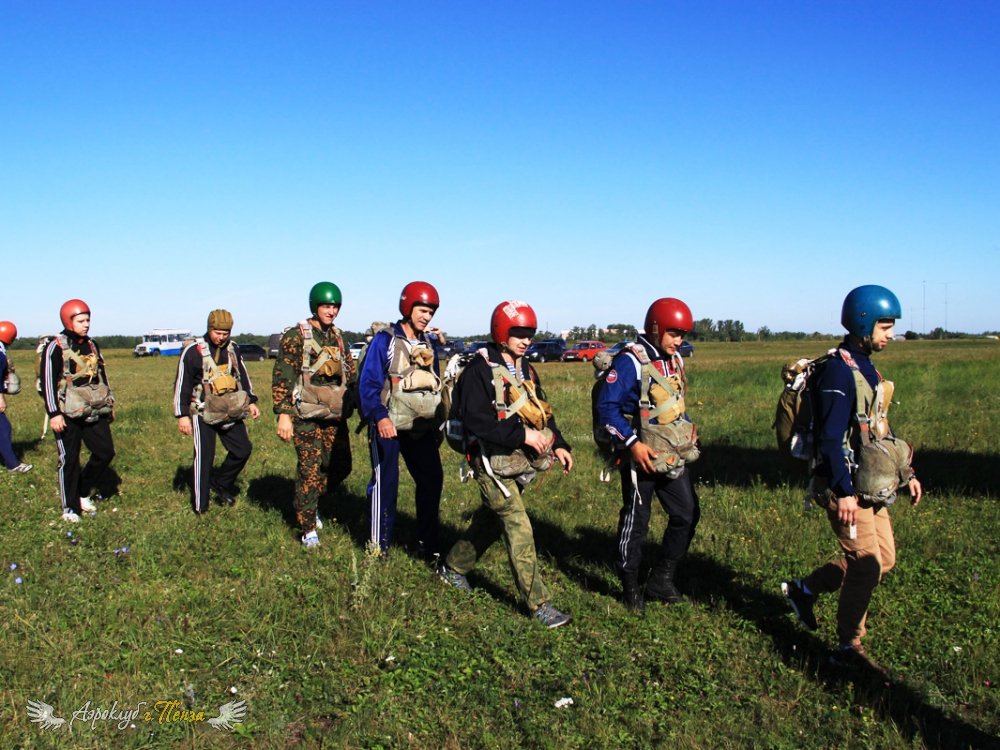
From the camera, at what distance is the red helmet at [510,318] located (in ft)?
17.4

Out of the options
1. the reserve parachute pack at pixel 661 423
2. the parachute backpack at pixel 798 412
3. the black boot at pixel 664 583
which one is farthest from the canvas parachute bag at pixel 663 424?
the black boot at pixel 664 583

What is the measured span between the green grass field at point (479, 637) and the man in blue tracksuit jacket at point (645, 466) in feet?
1.00

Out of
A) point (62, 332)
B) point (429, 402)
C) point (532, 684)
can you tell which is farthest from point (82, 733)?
point (62, 332)

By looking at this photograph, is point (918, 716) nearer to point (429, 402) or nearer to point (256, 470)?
point (429, 402)

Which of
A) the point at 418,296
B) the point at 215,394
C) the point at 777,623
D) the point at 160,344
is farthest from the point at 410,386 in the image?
the point at 160,344

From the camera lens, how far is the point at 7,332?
428 inches

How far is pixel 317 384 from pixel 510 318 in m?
2.82

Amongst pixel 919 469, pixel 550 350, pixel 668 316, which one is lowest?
pixel 919 469

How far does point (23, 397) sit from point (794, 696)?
84.8 feet

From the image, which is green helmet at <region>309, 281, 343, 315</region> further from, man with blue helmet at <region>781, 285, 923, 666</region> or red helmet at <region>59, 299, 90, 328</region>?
man with blue helmet at <region>781, 285, 923, 666</region>

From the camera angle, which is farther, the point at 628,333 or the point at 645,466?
the point at 628,333

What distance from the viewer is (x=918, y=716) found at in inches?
169

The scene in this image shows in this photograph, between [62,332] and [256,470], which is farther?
[256,470]

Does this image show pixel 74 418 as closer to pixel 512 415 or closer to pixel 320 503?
pixel 320 503
